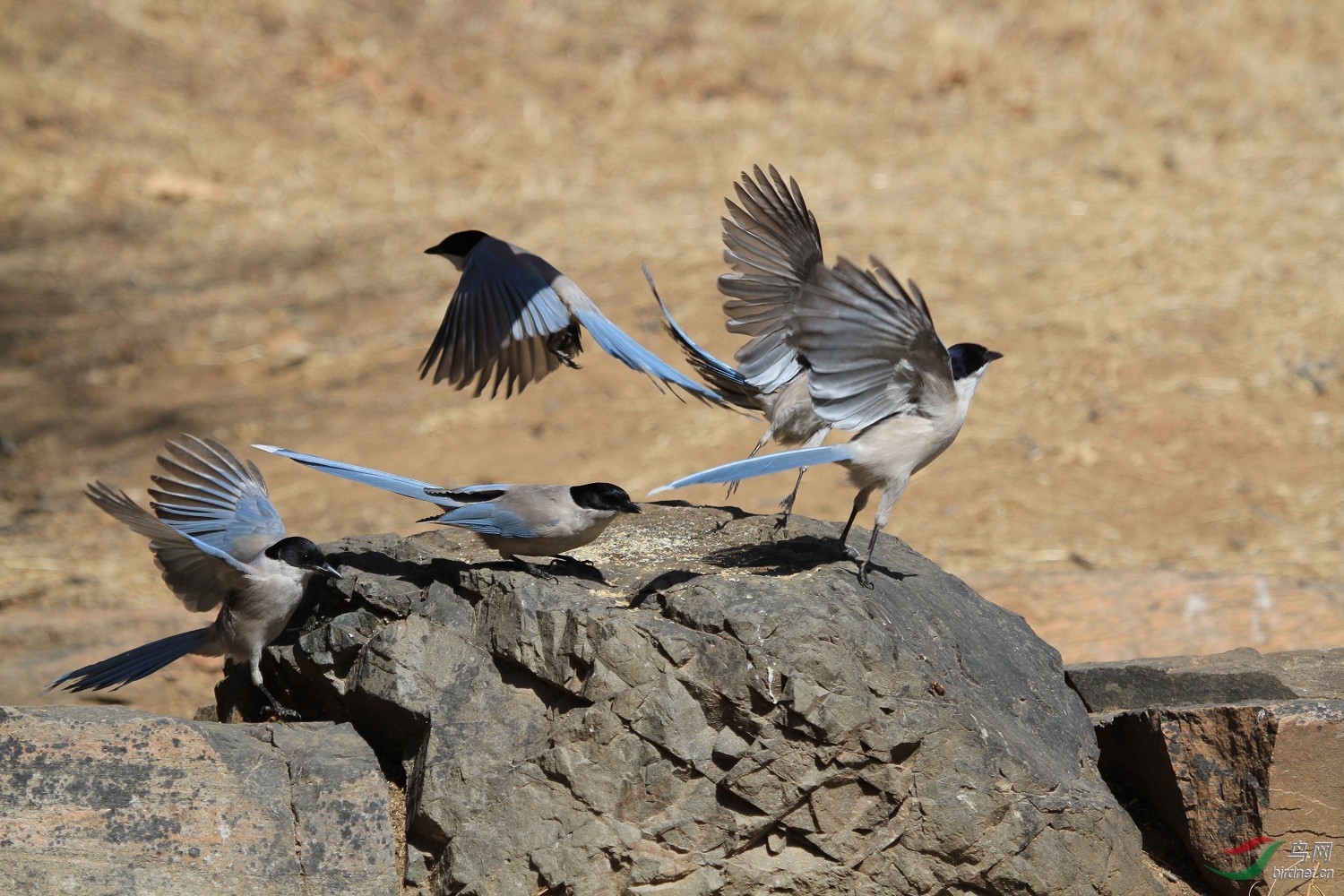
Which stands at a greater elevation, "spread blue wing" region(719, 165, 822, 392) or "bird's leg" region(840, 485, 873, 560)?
"spread blue wing" region(719, 165, 822, 392)

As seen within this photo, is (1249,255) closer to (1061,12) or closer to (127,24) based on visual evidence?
(1061,12)

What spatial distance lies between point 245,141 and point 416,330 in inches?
170

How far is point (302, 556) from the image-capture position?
4.43 meters

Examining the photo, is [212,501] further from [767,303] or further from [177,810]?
[767,303]

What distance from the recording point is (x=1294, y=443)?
9273 millimetres

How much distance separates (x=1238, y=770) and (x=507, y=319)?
310cm

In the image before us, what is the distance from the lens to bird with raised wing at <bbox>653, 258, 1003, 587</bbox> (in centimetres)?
405

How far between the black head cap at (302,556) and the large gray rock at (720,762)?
1.40 feet

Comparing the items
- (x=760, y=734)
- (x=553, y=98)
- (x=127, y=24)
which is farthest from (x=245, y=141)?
(x=760, y=734)

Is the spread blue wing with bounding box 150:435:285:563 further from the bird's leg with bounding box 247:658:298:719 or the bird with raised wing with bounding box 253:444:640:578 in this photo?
the bird with raised wing with bounding box 253:444:640:578

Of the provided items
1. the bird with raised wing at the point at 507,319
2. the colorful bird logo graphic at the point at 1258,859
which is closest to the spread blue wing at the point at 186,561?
the bird with raised wing at the point at 507,319

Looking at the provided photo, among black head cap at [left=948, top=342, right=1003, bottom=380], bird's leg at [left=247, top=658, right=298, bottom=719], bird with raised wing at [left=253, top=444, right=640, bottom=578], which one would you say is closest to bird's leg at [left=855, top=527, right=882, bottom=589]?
black head cap at [left=948, top=342, right=1003, bottom=380]

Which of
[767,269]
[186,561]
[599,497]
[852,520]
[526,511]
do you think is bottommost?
[186,561]

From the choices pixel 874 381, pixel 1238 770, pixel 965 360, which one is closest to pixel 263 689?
pixel 874 381
